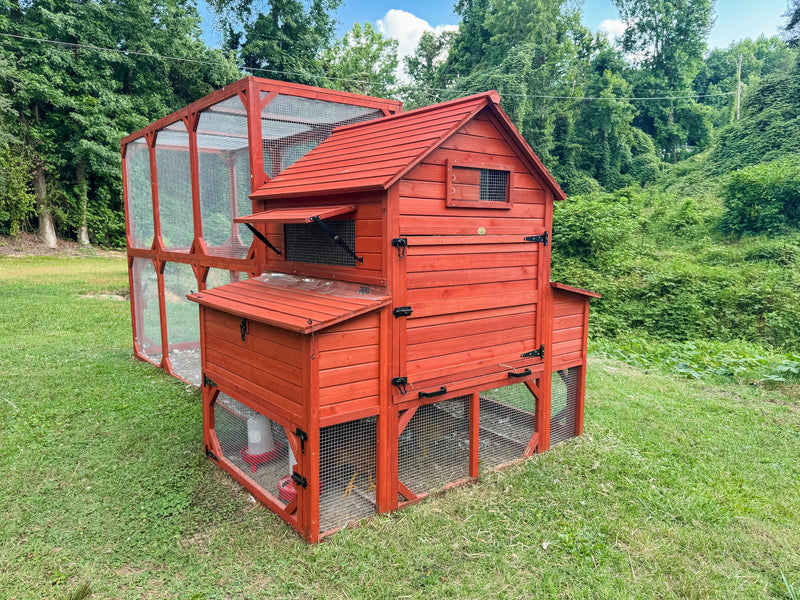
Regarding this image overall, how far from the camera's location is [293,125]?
5.33m

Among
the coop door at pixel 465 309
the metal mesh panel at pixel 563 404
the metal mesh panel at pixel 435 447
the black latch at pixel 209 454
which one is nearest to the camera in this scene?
the coop door at pixel 465 309

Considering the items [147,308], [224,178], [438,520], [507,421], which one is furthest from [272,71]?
[438,520]

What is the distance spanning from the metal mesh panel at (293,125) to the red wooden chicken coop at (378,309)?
17mm

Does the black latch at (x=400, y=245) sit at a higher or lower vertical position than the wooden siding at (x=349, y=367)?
higher

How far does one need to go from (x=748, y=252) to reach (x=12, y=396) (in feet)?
49.2

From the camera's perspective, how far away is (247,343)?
13.9 feet

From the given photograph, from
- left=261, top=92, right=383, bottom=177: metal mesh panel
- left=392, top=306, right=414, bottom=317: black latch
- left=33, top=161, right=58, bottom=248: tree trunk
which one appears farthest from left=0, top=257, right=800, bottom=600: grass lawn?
left=33, top=161, right=58, bottom=248: tree trunk

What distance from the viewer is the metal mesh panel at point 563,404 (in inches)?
209

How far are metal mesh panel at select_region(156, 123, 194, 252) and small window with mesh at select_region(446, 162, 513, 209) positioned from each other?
4.03 m

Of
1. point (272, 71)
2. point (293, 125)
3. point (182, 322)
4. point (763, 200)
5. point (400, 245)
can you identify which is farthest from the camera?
point (272, 71)

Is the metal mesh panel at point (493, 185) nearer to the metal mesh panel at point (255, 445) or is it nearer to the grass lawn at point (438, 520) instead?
the grass lawn at point (438, 520)

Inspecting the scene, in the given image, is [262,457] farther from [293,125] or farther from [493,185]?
[293,125]

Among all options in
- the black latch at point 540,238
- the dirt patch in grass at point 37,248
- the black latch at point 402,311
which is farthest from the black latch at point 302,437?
the dirt patch in grass at point 37,248

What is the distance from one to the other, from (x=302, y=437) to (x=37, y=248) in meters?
21.1
